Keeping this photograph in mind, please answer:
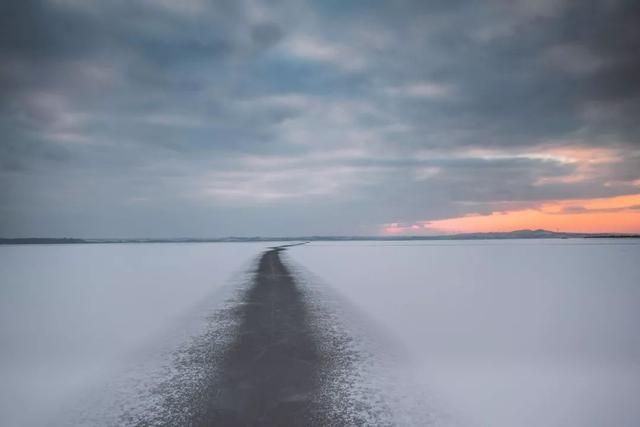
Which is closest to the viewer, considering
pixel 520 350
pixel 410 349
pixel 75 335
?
pixel 410 349

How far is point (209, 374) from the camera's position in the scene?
24.4ft

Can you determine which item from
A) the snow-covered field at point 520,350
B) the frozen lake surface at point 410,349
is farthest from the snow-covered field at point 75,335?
the snow-covered field at point 520,350

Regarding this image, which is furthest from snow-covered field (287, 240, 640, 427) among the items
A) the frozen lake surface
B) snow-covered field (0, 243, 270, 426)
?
snow-covered field (0, 243, 270, 426)

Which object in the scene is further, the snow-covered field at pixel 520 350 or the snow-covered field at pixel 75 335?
the snow-covered field at pixel 75 335

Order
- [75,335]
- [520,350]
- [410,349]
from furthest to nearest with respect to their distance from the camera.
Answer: [75,335] → [520,350] → [410,349]

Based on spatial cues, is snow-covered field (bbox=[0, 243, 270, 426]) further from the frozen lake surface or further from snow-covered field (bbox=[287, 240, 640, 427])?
snow-covered field (bbox=[287, 240, 640, 427])

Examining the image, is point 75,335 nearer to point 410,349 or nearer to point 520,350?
point 410,349

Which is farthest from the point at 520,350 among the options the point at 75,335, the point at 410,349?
the point at 75,335

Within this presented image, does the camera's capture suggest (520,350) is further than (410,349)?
Yes

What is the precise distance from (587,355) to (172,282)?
2128 centimetres

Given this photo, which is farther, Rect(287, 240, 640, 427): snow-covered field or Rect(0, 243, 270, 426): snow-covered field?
Rect(0, 243, 270, 426): snow-covered field

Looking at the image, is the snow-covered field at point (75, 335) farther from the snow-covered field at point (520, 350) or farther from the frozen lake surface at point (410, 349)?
the snow-covered field at point (520, 350)

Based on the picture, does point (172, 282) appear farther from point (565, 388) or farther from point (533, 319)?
point (565, 388)

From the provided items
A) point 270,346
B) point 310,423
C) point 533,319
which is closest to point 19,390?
point 270,346
